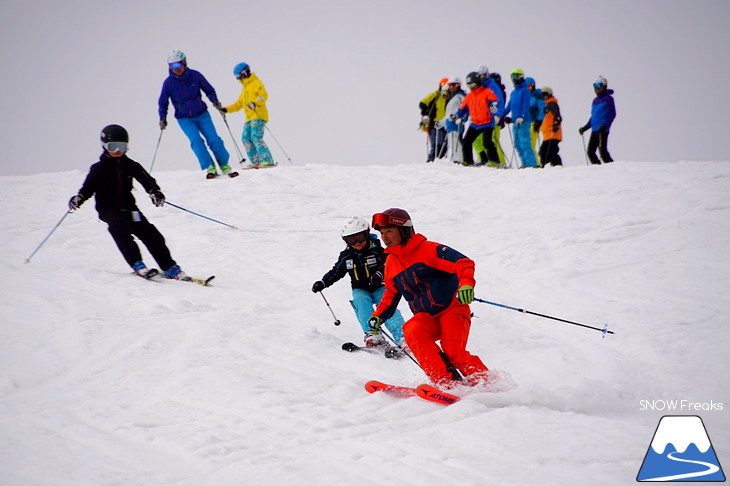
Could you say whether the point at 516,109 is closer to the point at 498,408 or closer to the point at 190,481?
the point at 498,408

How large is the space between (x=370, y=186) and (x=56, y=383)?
27.2 feet

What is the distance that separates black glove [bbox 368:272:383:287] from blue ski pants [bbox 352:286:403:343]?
0.06 metres

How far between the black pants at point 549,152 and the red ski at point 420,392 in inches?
407

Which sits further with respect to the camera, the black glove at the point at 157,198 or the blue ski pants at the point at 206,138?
the blue ski pants at the point at 206,138

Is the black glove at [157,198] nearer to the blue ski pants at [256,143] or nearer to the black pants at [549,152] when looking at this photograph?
the blue ski pants at [256,143]

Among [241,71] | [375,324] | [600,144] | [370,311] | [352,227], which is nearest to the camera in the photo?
[375,324]

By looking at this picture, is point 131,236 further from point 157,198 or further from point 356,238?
point 356,238

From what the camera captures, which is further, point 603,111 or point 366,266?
point 603,111

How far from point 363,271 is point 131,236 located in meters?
3.16

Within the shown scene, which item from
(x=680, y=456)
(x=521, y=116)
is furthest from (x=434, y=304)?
(x=521, y=116)

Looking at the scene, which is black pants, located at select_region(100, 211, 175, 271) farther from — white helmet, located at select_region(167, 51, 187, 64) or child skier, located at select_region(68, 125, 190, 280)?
white helmet, located at select_region(167, 51, 187, 64)

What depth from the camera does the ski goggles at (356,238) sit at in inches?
223

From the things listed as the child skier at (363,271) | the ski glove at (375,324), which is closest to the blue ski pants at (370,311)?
the child skier at (363,271)

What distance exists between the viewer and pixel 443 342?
175 inches
